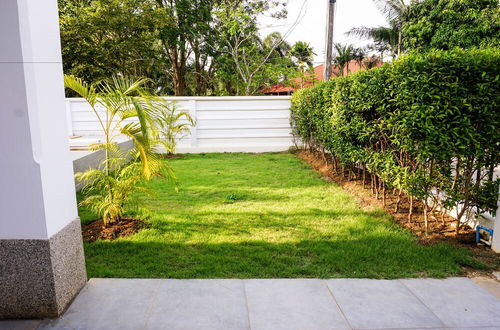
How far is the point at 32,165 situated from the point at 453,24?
798 inches

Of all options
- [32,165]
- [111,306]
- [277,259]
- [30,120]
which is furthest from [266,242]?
[30,120]

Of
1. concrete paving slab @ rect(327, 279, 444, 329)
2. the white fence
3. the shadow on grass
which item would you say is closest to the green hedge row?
the shadow on grass

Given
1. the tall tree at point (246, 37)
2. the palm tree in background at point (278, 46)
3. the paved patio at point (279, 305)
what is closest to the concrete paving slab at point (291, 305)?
the paved patio at point (279, 305)

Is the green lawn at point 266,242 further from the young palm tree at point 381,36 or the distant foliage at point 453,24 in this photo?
the young palm tree at point 381,36

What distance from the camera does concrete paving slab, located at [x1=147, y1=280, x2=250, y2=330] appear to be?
A: 2.50 meters

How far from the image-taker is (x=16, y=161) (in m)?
2.33

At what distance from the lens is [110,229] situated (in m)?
4.21

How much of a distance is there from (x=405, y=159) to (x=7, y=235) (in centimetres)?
407

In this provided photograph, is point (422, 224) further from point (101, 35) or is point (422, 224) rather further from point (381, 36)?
point (381, 36)

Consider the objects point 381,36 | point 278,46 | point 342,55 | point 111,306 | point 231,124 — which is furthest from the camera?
point 342,55

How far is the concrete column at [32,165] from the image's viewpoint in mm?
2227

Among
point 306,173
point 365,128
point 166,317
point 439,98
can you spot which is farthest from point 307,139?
point 166,317

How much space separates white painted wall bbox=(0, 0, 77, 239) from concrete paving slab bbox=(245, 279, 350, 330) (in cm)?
163

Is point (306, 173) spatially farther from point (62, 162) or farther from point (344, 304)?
point (62, 162)
